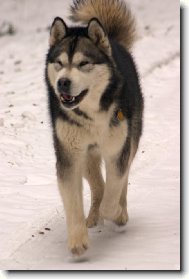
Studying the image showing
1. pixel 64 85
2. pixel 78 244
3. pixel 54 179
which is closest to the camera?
pixel 64 85

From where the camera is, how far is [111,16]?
207 inches

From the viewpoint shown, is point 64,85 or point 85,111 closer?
point 64,85

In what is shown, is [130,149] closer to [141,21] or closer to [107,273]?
[107,273]

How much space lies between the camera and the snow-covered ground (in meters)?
4.35

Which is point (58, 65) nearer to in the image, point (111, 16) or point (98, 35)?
point (98, 35)

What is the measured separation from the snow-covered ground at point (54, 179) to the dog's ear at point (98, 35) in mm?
1377

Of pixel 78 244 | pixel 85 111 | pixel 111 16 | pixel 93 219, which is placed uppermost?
pixel 111 16

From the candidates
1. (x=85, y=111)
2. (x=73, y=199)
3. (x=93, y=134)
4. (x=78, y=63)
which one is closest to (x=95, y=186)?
(x=73, y=199)

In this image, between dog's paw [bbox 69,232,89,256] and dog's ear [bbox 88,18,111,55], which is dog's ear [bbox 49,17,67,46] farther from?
dog's paw [bbox 69,232,89,256]

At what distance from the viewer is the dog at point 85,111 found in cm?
403

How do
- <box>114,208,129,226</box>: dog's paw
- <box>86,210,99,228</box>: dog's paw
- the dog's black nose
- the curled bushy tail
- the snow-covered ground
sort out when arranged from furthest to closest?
the curled bushy tail, <box>86,210,99,228</box>: dog's paw, <box>114,208,129,226</box>: dog's paw, the snow-covered ground, the dog's black nose

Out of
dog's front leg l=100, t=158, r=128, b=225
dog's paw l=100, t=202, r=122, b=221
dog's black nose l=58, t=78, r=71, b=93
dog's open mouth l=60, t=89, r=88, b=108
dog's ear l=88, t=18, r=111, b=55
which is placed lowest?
dog's paw l=100, t=202, r=122, b=221

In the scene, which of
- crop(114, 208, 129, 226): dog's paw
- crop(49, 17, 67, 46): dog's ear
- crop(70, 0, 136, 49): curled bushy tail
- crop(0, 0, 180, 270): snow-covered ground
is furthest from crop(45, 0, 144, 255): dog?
crop(70, 0, 136, 49): curled bushy tail

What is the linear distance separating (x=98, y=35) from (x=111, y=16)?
1.09 m
